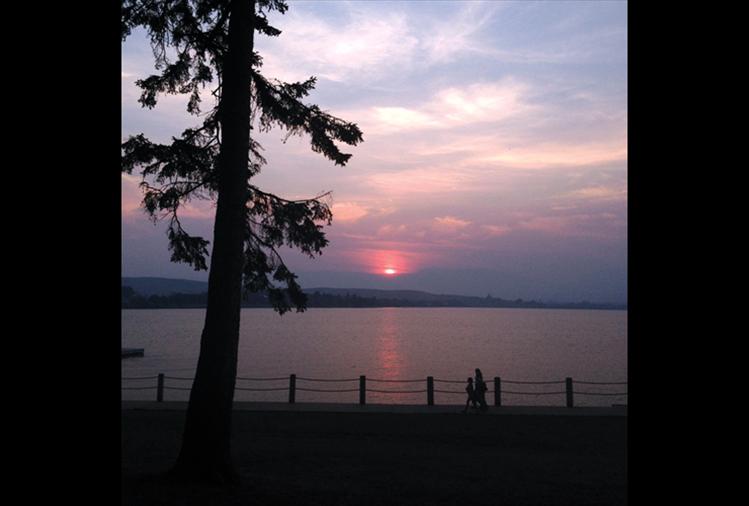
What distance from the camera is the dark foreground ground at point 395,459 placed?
10.2 m

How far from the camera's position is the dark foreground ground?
33.5 ft

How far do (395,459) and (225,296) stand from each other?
553 cm

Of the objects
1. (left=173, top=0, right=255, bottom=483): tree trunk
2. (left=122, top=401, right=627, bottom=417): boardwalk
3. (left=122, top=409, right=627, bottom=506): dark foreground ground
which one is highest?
(left=173, top=0, right=255, bottom=483): tree trunk

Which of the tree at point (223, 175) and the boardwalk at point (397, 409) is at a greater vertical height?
the tree at point (223, 175)

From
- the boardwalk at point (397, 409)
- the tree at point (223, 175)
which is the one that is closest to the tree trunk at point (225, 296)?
the tree at point (223, 175)

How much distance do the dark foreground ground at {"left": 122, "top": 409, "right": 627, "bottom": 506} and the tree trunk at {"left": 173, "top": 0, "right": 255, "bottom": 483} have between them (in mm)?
647

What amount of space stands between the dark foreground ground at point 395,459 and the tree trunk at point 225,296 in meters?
0.65

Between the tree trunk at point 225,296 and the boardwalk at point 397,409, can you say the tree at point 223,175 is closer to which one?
the tree trunk at point 225,296

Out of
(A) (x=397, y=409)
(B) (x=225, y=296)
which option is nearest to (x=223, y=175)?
(B) (x=225, y=296)

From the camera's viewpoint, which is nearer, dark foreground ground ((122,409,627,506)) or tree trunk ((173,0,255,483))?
dark foreground ground ((122,409,627,506))

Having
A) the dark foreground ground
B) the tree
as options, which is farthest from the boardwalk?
the tree

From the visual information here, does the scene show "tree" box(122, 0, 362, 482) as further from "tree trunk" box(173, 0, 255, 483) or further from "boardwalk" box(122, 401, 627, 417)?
"boardwalk" box(122, 401, 627, 417)
